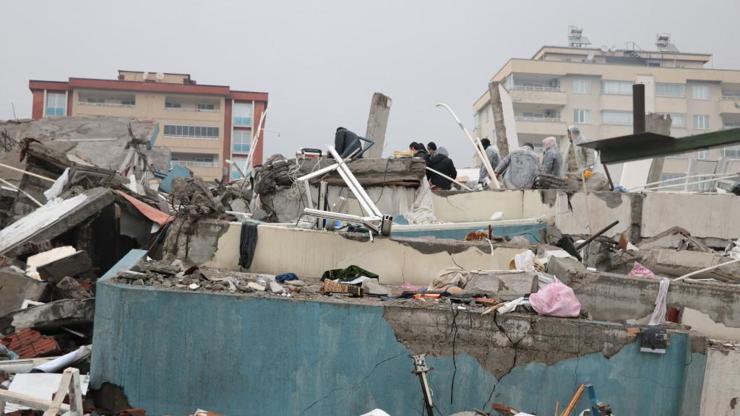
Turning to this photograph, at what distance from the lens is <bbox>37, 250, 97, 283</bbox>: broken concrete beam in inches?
379

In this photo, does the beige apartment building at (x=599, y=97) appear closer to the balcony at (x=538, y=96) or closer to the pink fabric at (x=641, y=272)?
the balcony at (x=538, y=96)

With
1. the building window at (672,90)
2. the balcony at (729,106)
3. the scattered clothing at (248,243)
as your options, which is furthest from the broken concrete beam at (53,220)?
the balcony at (729,106)

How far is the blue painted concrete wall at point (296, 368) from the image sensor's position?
6844 millimetres

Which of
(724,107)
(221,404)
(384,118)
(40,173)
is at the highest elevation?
(724,107)

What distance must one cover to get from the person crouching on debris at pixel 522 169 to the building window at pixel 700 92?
47.4 m

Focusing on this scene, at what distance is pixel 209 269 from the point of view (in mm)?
9031

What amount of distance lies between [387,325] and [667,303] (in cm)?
304

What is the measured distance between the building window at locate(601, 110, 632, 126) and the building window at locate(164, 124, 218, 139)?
94.4 feet

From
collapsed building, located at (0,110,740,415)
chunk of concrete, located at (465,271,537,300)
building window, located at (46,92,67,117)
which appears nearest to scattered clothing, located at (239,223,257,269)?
collapsed building, located at (0,110,740,415)

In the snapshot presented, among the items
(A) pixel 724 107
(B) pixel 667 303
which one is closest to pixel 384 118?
(B) pixel 667 303

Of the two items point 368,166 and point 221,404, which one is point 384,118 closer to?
point 368,166

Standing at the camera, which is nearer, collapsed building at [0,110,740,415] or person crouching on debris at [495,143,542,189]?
collapsed building at [0,110,740,415]

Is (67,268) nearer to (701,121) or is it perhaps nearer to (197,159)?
(197,159)

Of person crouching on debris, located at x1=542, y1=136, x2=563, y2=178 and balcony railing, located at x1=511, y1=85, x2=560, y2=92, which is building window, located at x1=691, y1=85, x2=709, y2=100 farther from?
person crouching on debris, located at x1=542, y1=136, x2=563, y2=178
